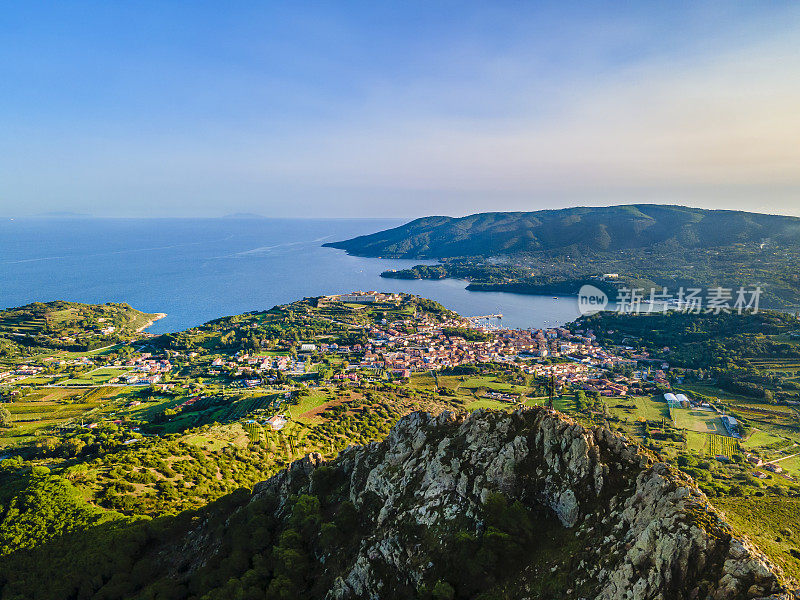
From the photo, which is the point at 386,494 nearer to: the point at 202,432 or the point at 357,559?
the point at 357,559

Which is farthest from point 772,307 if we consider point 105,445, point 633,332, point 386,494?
point 105,445

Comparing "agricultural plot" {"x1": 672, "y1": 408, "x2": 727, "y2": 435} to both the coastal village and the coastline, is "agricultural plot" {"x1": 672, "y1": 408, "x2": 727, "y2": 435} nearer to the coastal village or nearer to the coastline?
the coastal village

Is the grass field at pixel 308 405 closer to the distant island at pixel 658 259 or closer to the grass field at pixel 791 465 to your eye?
the grass field at pixel 791 465

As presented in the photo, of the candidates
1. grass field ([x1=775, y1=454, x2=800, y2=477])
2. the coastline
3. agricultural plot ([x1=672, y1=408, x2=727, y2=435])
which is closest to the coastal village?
agricultural plot ([x1=672, y1=408, x2=727, y2=435])

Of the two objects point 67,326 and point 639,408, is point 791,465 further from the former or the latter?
point 67,326

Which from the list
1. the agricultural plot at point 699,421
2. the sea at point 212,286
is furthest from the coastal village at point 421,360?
the sea at point 212,286

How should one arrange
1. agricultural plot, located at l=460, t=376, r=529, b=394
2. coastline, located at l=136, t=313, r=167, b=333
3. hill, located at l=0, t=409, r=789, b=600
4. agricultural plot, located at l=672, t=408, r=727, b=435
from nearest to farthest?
hill, located at l=0, t=409, r=789, b=600, agricultural plot, located at l=672, t=408, r=727, b=435, agricultural plot, located at l=460, t=376, r=529, b=394, coastline, located at l=136, t=313, r=167, b=333
